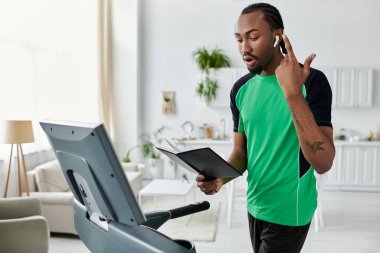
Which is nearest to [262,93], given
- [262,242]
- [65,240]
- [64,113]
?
[262,242]

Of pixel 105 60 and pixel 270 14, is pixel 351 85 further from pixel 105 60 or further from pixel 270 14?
pixel 270 14

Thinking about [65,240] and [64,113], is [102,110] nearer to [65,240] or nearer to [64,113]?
[64,113]

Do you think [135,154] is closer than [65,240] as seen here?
No

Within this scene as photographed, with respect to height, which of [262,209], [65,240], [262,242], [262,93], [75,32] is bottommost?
[65,240]

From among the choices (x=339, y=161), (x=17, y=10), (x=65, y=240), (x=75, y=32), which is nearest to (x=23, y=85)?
(x=17, y=10)

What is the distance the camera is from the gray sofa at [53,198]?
374 cm

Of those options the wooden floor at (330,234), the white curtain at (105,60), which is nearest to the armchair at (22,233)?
the wooden floor at (330,234)

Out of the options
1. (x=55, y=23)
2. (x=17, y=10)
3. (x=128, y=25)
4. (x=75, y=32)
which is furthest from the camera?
(x=128, y=25)

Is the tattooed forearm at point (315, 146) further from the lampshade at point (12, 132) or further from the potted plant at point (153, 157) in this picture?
the potted plant at point (153, 157)

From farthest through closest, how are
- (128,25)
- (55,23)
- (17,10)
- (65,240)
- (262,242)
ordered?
(128,25)
(55,23)
(17,10)
(65,240)
(262,242)

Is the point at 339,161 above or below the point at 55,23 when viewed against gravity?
below

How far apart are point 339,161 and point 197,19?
3262 mm

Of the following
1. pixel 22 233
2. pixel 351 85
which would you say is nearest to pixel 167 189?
pixel 22 233

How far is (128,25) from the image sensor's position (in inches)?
252
